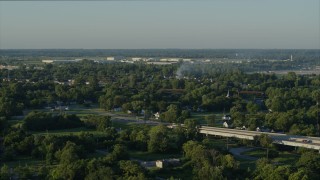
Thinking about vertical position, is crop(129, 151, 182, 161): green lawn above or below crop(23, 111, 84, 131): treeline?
below

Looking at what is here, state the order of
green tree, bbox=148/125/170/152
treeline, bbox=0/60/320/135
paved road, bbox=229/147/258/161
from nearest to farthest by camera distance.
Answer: paved road, bbox=229/147/258/161, green tree, bbox=148/125/170/152, treeline, bbox=0/60/320/135

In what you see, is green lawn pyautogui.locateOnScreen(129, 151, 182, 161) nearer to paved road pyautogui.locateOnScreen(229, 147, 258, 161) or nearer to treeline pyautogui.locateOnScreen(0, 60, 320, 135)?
paved road pyautogui.locateOnScreen(229, 147, 258, 161)

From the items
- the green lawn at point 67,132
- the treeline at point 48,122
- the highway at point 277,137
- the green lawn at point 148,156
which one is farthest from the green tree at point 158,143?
the treeline at point 48,122

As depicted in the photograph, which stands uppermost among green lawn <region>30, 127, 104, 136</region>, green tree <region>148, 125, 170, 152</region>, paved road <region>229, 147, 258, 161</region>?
green tree <region>148, 125, 170, 152</region>

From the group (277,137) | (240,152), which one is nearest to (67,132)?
(240,152)

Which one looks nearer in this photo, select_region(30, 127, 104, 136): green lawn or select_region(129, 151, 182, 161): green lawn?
select_region(129, 151, 182, 161): green lawn

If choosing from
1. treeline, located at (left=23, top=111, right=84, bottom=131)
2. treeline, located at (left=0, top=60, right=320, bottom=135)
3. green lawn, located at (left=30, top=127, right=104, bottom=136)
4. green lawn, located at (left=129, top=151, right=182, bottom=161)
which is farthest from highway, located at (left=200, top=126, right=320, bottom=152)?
treeline, located at (left=23, top=111, right=84, bottom=131)

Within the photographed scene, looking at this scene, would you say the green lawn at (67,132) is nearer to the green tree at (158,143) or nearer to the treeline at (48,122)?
the treeline at (48,122)

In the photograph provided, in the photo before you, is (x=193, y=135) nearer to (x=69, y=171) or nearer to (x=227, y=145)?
(x=227, y=145)

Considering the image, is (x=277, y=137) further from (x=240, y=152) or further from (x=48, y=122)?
(x=48, y=122)
